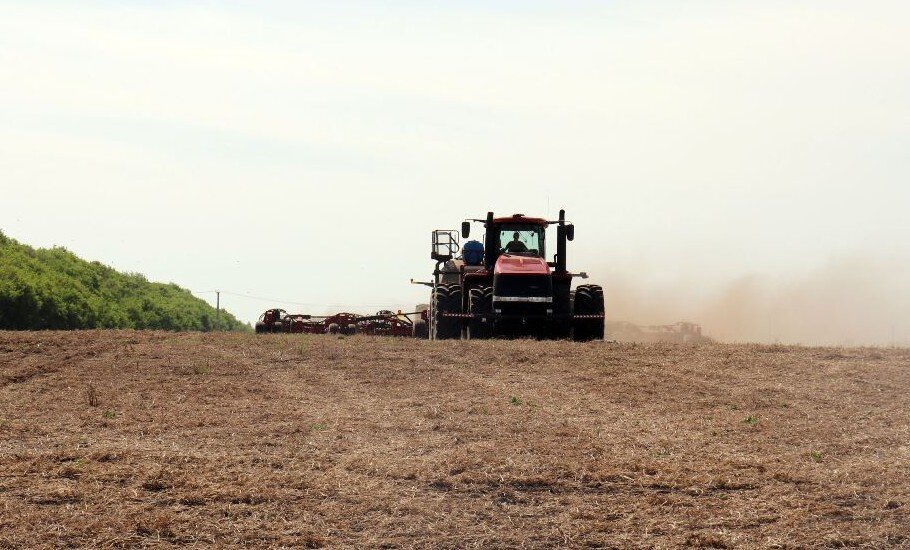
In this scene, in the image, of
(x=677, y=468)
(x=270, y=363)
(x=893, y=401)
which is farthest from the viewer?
(x=270, y=363)

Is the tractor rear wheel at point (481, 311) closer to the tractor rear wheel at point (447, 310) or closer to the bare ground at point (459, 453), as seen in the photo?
the tractor rear wheel at point (447, 310)

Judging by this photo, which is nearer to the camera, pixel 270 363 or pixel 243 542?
pixel 243 542

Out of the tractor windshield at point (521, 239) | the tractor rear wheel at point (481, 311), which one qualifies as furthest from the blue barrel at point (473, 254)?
the tractor rear wheel at point (481, 311)

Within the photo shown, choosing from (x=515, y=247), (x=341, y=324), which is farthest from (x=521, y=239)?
(x=341, y=324)

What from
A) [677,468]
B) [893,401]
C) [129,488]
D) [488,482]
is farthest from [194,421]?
[893,401]

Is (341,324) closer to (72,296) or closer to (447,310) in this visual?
(447,310)

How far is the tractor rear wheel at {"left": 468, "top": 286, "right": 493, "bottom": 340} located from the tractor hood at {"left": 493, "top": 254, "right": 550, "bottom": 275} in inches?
30.0

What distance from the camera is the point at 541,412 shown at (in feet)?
55.1

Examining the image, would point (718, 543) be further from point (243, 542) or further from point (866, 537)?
point (243, 542)

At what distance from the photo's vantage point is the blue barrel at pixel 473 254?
117 feet

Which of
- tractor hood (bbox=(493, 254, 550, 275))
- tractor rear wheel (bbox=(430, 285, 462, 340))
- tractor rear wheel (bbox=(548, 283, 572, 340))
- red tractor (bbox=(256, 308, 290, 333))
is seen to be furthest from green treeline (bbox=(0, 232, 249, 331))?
tractor rear wheel (bbox=(548, 283, 572, 340))

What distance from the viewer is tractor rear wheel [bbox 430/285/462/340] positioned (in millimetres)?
32750

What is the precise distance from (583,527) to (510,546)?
0.84 meters

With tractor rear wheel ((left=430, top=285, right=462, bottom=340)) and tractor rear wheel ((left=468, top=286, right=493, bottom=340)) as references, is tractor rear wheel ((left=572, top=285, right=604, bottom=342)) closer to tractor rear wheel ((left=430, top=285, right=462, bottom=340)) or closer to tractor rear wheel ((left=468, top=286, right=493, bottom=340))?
tractor rear wheel ((left=468, top=286, right=493, bottom=340))
